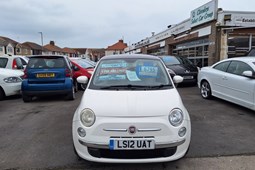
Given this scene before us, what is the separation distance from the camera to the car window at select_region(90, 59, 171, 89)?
3670mm

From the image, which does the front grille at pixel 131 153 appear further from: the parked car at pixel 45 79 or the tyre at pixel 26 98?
the tyre at pixel 26 98

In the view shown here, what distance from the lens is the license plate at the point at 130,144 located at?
268 cm

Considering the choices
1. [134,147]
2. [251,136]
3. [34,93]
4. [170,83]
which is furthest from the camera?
[34,93]

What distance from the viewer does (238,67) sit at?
6.12m

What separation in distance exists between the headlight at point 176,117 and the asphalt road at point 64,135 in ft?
2.24

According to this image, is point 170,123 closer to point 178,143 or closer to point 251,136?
point 178,143

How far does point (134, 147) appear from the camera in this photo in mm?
2686

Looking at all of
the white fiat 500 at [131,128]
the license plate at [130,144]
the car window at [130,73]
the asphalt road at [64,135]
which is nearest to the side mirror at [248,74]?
the asphalt road at [64,135]

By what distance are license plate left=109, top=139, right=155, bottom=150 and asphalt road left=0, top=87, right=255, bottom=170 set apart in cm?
50

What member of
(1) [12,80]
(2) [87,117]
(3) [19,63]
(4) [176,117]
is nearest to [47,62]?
(1) [12,80]

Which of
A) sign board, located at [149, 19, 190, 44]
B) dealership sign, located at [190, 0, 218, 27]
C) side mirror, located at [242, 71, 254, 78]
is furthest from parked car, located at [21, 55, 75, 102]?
sign board, located at [149, 19, 190, 44]

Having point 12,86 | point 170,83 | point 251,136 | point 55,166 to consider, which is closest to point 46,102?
point 12,86

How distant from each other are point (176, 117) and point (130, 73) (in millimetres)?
1305

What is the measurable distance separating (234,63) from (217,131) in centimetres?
279
